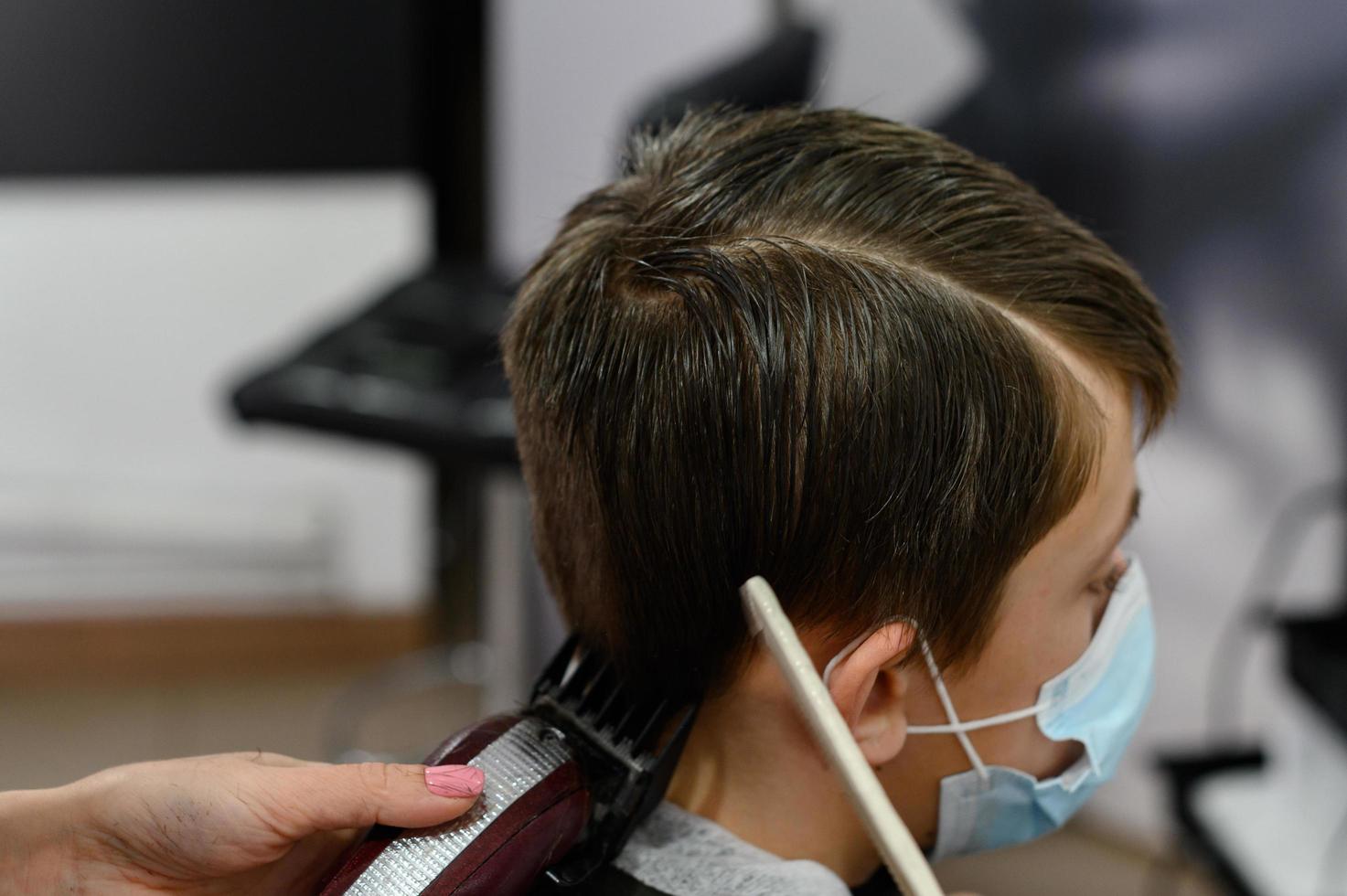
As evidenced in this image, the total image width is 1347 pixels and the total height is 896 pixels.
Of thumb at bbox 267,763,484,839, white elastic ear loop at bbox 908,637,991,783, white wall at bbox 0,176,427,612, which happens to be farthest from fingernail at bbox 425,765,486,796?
white wall at bbox 0,176,427,612

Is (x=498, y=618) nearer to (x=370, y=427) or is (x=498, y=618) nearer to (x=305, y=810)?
(x=370, y=427)

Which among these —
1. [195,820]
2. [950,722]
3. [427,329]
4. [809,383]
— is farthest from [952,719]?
[427,329]

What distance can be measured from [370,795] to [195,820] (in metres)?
0.11

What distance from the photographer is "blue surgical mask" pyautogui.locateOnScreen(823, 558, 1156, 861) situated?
2.38 feet

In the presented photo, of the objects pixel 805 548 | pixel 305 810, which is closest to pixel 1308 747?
pixel 805 548

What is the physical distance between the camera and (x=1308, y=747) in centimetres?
127

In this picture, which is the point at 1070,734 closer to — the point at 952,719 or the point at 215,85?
the point at 952,719

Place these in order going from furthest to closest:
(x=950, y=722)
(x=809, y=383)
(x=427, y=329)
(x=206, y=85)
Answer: (x=206, y=85)
(x=427, y=329)
(x=950, y=722)
(x=809, y=383)

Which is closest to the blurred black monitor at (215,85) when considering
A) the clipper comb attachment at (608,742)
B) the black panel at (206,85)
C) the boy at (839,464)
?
the black panel at (206,85)

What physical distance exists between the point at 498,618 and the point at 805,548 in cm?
129

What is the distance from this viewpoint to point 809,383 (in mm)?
598

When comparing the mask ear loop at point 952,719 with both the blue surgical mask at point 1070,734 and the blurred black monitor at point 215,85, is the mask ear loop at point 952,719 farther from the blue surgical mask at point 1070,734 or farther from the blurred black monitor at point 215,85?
the blurred black monitor at point 215,85

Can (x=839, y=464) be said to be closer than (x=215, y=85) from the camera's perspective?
Yes

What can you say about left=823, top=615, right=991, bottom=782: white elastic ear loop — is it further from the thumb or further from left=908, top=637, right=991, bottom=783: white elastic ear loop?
the thumb
